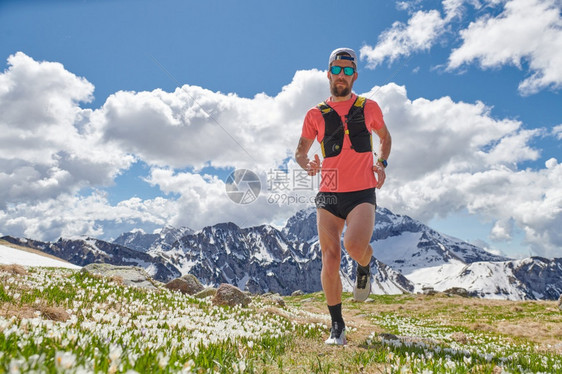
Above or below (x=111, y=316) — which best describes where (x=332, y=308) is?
above

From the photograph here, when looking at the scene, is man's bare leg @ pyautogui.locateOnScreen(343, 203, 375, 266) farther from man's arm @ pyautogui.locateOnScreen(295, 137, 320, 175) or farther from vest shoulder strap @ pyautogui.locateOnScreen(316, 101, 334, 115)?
vest shoulder strap @ pyautogui.locateOnScreen(316, 101, 334, 115)

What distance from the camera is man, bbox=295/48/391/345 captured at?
292 inches

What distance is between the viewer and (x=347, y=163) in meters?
7.76

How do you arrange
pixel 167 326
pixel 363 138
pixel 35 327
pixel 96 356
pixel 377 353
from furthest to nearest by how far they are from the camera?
pixel 363 138
pixel 167 326
pixel 377 353
pixel 35 327
pixel 96 356

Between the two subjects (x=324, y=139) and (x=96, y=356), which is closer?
(x=96, y=356)

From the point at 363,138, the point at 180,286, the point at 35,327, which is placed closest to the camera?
the point at 35,327

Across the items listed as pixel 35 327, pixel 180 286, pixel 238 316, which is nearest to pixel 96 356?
pixel 35 327

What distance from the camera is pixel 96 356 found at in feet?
10.1

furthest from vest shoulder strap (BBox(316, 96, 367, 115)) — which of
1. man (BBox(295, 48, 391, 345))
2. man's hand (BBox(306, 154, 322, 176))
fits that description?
man's hand (BBox(306, 154, 322, 176))

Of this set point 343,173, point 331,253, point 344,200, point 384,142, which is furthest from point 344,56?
point 331,253

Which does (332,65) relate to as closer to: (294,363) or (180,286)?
(294,363)

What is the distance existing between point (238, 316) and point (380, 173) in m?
6.21

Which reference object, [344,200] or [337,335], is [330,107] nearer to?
[344,200]

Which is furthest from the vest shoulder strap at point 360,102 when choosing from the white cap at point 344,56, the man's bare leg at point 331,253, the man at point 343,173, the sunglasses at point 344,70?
the man's bare leg at point 331,253
